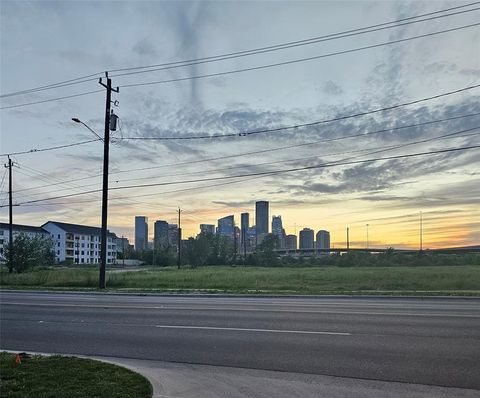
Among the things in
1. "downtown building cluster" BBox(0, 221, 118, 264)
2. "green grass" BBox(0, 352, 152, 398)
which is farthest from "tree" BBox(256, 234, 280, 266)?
"green grass" BBox(0, 352, 152, 398)

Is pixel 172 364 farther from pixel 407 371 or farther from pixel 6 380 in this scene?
pixel 407 371

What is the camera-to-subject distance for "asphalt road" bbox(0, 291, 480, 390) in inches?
284

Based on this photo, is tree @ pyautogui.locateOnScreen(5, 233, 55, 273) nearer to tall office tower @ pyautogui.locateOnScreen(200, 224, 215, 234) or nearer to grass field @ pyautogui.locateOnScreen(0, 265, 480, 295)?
grass field @ pyautogui.locateOnScreen(0, 265, 480, 295)

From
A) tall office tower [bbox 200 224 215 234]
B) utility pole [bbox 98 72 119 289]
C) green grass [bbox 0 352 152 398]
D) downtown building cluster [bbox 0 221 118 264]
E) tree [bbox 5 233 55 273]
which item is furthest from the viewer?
downtown building cluster [bbox 0 221 118 264]

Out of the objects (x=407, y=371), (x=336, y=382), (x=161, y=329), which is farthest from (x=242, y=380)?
(x=161, y=329)

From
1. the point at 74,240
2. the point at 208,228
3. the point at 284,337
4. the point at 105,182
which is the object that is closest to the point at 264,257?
the point at 208,228

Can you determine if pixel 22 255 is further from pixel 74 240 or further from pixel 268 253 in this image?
pixel 74 240

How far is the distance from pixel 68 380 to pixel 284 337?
4669 mm

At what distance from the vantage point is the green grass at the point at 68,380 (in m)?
5.51

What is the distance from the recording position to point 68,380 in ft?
19.9

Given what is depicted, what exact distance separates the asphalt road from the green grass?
1.44 metres

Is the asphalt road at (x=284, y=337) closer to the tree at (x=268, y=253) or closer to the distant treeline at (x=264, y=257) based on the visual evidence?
the distant treeline at (x=264, y=257)

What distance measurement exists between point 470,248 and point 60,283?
125209mm

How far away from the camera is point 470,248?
13050 cm
